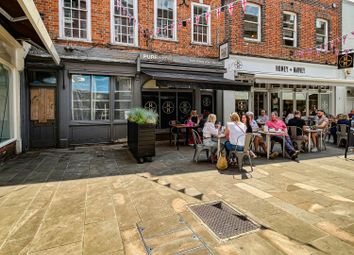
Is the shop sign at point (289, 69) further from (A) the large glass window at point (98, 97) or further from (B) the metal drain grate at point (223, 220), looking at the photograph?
(B) the metal drain grate at point (223, 220)

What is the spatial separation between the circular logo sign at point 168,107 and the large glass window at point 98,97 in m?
1.57

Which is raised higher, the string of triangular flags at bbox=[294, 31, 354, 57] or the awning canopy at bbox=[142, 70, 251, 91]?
the string of triangular flags at bbox=[294, 31, 354, 57]

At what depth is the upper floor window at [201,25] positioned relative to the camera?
10805 mm

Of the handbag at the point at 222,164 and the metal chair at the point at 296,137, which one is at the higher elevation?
the metal chair at the point at 296,137

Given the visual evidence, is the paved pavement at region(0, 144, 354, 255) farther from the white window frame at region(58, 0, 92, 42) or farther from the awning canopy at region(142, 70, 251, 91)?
the white window frame at region(58, 0, 92, 42)

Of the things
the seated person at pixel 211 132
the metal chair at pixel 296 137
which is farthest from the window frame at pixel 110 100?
the metal chair at pixel 296 137

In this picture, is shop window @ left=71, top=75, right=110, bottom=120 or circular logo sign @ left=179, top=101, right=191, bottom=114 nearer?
shop window @ left=71, top=75, right=110, bottom=120

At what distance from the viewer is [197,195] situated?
13.8 ft

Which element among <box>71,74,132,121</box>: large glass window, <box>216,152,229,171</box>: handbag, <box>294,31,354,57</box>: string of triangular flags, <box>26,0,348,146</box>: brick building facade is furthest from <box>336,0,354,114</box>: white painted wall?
<box>71,74,132,121</box>: large glass window

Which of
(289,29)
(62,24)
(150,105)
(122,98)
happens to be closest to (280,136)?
(150,105)

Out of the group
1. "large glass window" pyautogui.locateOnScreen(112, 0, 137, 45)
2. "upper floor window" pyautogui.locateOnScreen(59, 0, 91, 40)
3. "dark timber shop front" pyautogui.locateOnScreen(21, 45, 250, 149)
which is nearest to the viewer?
"dark timber shop front" pyautogui.locateOnScreen(21, 45, 250, 149)

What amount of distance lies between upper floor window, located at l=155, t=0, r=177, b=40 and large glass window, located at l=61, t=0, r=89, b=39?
2.81m

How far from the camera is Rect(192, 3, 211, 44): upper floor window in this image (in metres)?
10.8

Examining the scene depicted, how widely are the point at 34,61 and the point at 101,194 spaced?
6504mm
